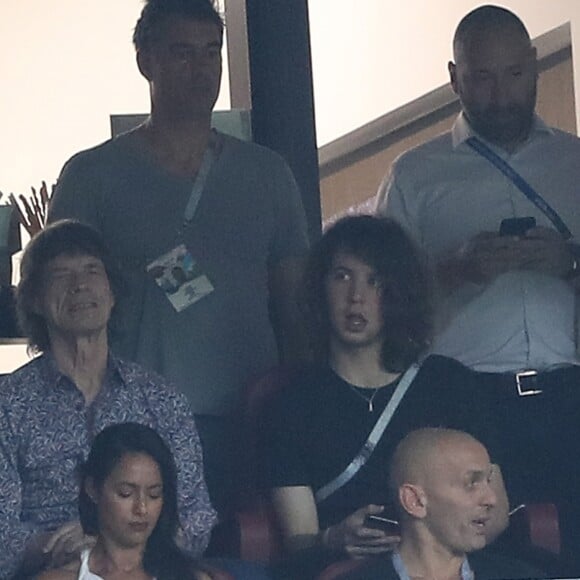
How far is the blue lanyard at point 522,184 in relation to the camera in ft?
9.36

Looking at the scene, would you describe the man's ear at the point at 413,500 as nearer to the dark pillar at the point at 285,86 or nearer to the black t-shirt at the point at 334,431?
the black t-shirt at the point at 334,431

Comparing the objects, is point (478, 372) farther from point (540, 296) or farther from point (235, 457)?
point (235, 457)

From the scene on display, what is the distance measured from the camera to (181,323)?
2779mm

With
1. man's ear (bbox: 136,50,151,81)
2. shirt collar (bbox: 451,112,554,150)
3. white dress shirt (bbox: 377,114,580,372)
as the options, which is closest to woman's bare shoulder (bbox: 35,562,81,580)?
white dress shirt (bbox: 377,114,580,372)

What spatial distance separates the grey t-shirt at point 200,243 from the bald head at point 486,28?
1.21 feet

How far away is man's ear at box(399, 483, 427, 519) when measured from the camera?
2714 millimetres

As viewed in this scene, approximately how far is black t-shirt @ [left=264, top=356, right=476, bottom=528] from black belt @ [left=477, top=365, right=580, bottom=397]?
120 mm

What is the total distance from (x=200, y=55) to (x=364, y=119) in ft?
1.07

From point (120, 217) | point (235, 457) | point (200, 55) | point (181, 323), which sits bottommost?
point (235, 457)

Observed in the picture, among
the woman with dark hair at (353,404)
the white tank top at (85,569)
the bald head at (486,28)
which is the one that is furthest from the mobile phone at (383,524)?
the bald head at (486,28)

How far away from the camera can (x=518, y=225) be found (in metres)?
2.83

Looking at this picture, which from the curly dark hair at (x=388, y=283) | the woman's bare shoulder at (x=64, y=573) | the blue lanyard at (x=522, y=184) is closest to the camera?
the woman's bare shoulder at (x=64, y=573)

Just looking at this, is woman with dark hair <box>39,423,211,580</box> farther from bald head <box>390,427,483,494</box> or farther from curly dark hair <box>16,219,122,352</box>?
bald head <box>390,427,483,494</box>

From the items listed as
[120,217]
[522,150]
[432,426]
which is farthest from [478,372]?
[120,217]
